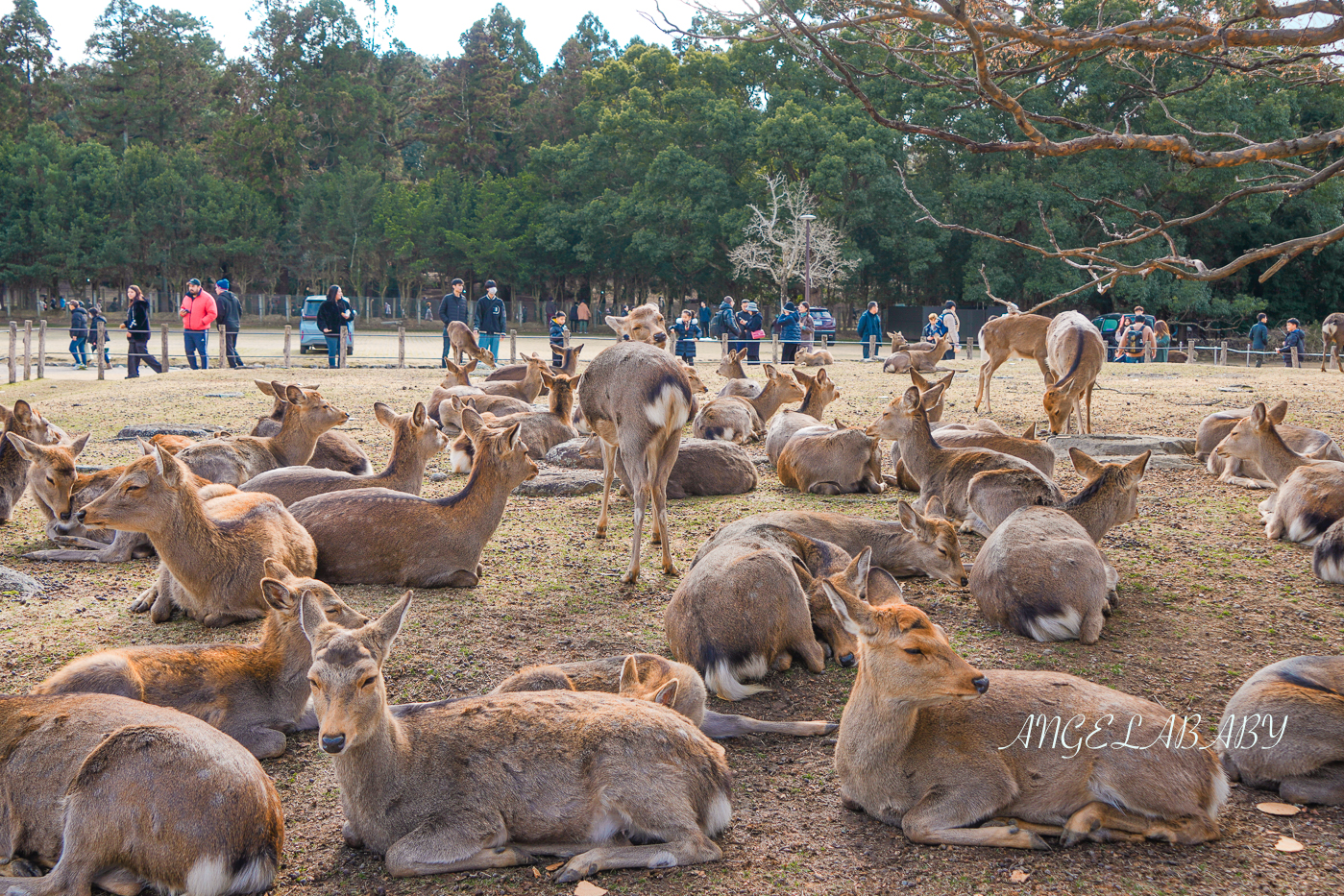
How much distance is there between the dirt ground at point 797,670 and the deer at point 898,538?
0.16 meters

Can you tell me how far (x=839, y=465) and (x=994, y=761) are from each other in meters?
5.89

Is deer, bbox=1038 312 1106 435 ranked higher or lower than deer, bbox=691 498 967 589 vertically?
higher

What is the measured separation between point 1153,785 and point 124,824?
10.8 ft

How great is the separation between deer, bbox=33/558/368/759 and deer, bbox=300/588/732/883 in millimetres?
670

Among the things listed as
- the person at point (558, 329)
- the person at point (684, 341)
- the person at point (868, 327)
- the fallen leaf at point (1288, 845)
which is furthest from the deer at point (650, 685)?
the person at point (868, 327)

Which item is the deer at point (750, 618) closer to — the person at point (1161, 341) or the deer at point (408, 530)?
the deer at point (408, 530)

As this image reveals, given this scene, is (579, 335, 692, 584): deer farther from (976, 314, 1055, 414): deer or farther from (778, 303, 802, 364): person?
(778, 303, 802, 364): person

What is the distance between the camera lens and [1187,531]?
7926 mm

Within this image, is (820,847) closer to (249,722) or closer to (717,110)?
(249,722)

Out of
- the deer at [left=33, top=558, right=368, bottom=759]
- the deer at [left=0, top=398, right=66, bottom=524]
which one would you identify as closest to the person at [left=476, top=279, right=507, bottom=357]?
the deer at [left=0, top=398, right=66, bottom=524]

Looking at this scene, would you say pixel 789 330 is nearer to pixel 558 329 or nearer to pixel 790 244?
pixel 558 329

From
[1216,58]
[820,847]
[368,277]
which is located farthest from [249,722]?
[368,277]

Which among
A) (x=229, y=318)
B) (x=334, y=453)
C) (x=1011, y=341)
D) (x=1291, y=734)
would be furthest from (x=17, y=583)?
(x=229, y=318)

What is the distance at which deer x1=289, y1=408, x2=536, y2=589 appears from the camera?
20.7 feet
